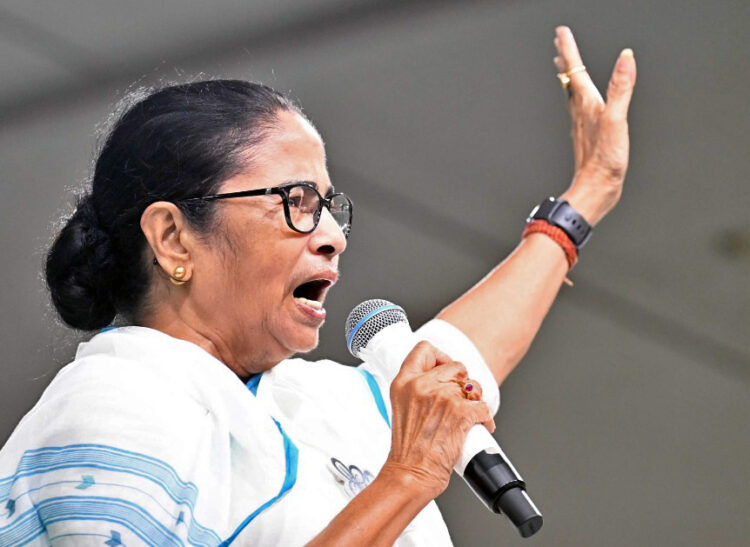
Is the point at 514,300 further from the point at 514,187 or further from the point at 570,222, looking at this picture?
the point at 514,187

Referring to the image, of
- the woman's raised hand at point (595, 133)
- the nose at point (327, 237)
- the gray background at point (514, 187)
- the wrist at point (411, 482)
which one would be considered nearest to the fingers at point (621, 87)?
the woman's raised hand at point (595, 133)

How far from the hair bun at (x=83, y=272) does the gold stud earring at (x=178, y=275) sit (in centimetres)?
10

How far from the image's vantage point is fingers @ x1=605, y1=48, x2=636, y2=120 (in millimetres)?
1686

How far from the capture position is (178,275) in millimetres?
1341

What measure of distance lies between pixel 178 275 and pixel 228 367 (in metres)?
0.14

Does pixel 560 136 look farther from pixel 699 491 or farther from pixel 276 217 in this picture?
pixel 276 217

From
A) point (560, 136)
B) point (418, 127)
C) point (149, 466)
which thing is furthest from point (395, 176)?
point (149, 466)

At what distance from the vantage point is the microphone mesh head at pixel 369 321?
1470 mm

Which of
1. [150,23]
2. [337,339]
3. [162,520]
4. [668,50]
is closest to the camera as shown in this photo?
[162,520]

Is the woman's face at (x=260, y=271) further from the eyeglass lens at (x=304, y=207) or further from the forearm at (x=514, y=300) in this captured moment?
the forearm at (x=514, y=300)

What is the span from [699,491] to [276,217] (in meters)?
1.46

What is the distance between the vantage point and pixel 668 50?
7.02 feet

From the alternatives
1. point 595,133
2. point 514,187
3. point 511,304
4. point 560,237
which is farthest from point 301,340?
point 514,187

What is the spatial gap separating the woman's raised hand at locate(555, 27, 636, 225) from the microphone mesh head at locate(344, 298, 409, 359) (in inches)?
17.5
